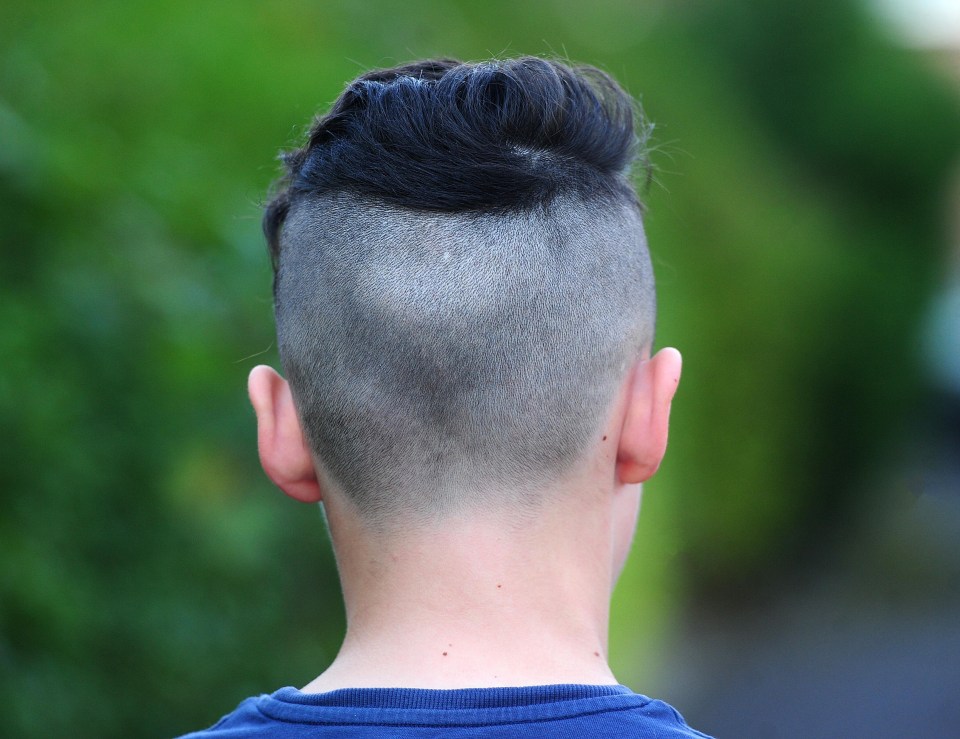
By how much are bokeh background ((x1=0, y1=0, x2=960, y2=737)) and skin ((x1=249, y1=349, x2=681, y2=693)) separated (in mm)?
1382

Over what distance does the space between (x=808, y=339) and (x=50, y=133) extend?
22.4 ft

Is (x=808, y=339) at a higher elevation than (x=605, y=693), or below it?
higher

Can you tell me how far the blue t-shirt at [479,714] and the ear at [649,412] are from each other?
1.25ft

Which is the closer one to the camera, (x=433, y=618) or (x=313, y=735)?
(x=313, y=735)

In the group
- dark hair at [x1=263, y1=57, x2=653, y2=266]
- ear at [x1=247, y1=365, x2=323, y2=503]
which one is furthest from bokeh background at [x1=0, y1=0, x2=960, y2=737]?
dark hair at [x1=263, y1=57, x2=653, y2=266]

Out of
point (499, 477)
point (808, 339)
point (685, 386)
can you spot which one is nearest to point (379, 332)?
point (499, 477)

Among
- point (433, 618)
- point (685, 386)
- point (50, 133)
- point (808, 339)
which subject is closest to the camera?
point (433, 618)

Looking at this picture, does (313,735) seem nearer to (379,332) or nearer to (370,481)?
(370,481)

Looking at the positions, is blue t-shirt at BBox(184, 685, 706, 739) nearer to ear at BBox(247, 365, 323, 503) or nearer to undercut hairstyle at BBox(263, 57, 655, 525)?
undercut hairstyle at BBox(263, 57, 655, 525)

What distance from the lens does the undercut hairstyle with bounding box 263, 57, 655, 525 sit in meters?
1.66

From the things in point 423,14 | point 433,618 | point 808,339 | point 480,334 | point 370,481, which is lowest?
point 433,618

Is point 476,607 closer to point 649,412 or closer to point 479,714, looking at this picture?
point 479,714

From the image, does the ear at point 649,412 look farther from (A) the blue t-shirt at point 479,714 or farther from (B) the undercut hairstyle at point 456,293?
(A) the blue t-shirt at point 479,714

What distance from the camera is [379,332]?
1.67 m
